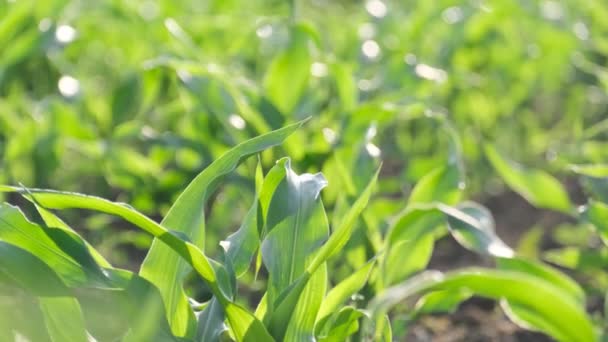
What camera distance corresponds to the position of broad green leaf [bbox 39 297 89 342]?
4.36ft

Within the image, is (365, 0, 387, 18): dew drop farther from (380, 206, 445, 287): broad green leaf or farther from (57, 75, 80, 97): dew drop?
(380, 206, 445, 287): broad green leaf

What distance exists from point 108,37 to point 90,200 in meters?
2.44

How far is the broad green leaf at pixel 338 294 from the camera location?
146cm

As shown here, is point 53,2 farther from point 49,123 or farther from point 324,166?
point 324,166

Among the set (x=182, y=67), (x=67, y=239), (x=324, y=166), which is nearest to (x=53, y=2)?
(x=182, y=67)

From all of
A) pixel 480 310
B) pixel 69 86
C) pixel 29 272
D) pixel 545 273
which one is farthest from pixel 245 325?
pixel 69 86

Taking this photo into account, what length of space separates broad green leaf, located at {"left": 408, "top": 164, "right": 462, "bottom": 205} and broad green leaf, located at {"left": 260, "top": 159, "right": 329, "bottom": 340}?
0.52 meters

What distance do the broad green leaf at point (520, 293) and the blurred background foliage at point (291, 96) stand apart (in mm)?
804

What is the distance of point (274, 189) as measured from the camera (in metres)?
1.40

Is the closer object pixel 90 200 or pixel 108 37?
pixel 90 200

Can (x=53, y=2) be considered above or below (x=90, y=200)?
below

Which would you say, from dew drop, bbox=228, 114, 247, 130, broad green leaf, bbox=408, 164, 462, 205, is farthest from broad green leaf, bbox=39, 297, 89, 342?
dew drop, bbox=228, 114, 247, 130

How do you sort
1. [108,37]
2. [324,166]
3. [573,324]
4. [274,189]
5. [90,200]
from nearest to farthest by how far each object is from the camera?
[573,324], [90,200], [274,189], [324,166], [108,37]

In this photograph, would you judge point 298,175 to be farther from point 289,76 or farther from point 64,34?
point 64,34
